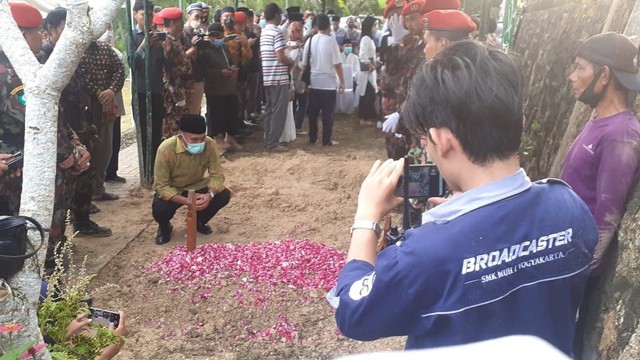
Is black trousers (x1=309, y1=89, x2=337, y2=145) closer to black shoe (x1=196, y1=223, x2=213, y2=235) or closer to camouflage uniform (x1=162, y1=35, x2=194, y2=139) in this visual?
camouflage uniform (x1=162, y1=35, x2=194, y2=139)

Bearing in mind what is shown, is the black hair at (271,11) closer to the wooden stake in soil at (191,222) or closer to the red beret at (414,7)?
the red beret at (414,7)

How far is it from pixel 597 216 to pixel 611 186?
137 millimetres

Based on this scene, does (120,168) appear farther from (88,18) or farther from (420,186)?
(420,186)

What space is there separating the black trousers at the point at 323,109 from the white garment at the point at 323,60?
109 millimetres

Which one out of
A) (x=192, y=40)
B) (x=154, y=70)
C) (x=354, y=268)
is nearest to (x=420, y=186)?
(x=354, y=268)

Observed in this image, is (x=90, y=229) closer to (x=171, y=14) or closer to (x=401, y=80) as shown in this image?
(x=171, y=14)

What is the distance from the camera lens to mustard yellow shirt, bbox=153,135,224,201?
211 inches

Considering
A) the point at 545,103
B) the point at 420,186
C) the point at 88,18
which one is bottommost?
the point at 545,103

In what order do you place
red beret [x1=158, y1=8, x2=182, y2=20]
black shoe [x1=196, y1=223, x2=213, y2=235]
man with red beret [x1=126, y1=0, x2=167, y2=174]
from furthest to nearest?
1. red beret [x1=158, y1=8, x2=182, y2=20]
2. man with red beret [x1=126, y1=0, x2=167, y2=174]
3. black shoe [x1=196, y1=223, x2=213, y2=235]

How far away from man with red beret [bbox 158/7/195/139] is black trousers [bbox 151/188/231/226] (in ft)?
7.44

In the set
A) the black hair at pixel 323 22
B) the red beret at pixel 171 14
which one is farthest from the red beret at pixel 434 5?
the black hair at pixel 323 22

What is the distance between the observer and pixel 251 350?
374 cm

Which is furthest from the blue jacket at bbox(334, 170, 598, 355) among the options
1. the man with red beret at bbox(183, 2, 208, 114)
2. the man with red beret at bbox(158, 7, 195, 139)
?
the man with red beret at bbox(183, 2, 208, 114)

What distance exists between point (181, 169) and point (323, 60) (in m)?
4.61
